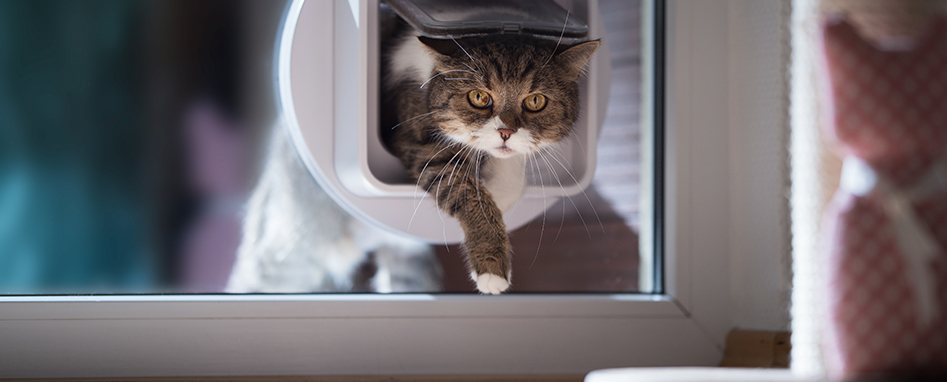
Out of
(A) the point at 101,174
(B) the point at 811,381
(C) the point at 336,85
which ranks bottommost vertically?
(B) the point at 811,381

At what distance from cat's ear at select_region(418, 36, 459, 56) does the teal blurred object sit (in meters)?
0.48

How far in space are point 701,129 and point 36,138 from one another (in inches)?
40.2

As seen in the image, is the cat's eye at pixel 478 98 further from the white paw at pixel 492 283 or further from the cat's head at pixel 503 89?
the white paw at pixel 492 283

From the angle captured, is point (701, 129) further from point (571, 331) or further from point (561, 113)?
A: point (571, 331)

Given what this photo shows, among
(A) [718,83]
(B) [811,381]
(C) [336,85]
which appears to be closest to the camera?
(B) [811,381]

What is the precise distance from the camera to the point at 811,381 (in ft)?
1.26

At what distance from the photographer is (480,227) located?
A: 2.28 feet

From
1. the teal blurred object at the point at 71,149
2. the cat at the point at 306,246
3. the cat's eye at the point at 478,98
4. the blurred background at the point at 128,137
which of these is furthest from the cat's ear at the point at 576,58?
the teal blurred object at the point at 71,149

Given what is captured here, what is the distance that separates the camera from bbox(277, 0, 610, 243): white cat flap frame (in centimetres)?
70

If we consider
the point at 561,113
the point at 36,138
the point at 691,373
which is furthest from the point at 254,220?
the point at 691,373

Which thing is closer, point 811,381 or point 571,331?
point 811,381

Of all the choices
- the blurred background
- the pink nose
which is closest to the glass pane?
the blurred background

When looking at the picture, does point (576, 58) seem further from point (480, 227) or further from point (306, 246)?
point (306, 246)

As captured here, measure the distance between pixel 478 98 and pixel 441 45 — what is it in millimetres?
87
